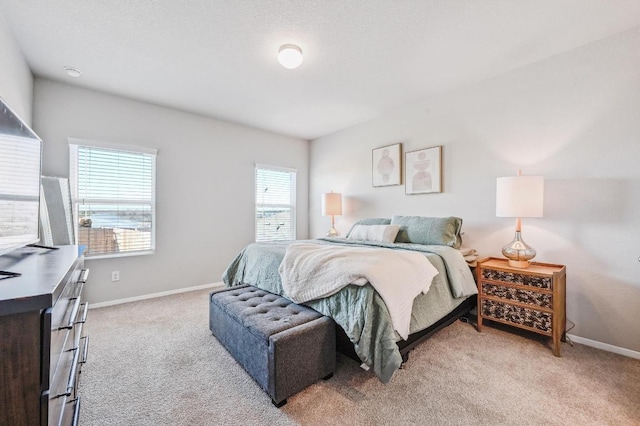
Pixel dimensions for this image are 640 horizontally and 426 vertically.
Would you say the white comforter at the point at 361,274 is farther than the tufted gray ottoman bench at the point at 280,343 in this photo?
Yes

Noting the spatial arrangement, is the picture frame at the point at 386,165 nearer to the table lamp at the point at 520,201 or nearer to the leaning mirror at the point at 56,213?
the table lamp at the point at 520,201

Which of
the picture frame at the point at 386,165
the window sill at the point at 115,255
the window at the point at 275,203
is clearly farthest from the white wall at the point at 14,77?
the picture frame at the point at 386,165

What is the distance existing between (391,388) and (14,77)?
12.0 feet

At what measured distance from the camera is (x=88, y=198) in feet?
10.2

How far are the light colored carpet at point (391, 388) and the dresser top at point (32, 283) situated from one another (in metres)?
0.93

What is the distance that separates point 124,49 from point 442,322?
11.9ft

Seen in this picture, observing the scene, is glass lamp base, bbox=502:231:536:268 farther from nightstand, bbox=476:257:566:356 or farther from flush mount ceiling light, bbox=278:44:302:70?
flush mount ceiling light, bbox=278:44:302:70

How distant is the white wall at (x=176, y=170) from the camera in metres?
2.96

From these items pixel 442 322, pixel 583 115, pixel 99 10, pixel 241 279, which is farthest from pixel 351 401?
pixel 99 10

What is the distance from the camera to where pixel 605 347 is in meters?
2.21

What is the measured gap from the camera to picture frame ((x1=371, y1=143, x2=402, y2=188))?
3703mm

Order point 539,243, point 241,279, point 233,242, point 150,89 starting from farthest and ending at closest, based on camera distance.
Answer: point 233,242, point 150,89, point 241,279, point 539,243

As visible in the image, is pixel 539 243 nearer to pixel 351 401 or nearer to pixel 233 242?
pixel 351 401

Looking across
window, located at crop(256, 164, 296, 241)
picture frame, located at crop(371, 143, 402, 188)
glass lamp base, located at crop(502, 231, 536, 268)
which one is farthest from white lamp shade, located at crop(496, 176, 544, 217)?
window, located at crop(256, 164, 296, 241)
